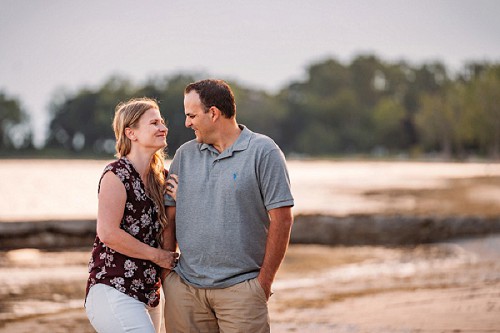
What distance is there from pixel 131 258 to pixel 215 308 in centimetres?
49

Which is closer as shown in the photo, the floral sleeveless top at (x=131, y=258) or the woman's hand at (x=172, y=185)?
the floral sleeveless top at (x=131, y=258)

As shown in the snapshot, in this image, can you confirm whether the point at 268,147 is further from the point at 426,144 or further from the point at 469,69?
the point at 469,69

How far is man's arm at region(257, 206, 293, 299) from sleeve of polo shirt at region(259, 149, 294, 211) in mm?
41

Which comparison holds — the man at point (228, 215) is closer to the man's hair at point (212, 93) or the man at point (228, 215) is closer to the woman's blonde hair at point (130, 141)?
the man's hair at point (212, 93)

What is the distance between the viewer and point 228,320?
3.75 metres

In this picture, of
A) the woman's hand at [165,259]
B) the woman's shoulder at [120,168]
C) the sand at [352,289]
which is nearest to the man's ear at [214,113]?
the woman's shoulder at [120,168]

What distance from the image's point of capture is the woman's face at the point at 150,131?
12.3 ft

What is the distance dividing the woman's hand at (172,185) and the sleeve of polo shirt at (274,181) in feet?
1.52

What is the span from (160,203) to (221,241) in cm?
38

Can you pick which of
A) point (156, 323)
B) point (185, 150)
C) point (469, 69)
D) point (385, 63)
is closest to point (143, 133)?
point (185, 150)

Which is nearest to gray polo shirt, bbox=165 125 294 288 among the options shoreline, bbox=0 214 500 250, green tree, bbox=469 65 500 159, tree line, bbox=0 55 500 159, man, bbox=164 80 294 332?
man, bbox=164 80 294 332

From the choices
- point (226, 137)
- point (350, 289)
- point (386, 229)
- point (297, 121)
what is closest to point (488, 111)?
point (297, 121)

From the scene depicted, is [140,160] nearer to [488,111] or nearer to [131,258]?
[131,258]

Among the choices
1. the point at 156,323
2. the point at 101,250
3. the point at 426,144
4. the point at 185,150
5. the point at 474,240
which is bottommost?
the point at 426,144
